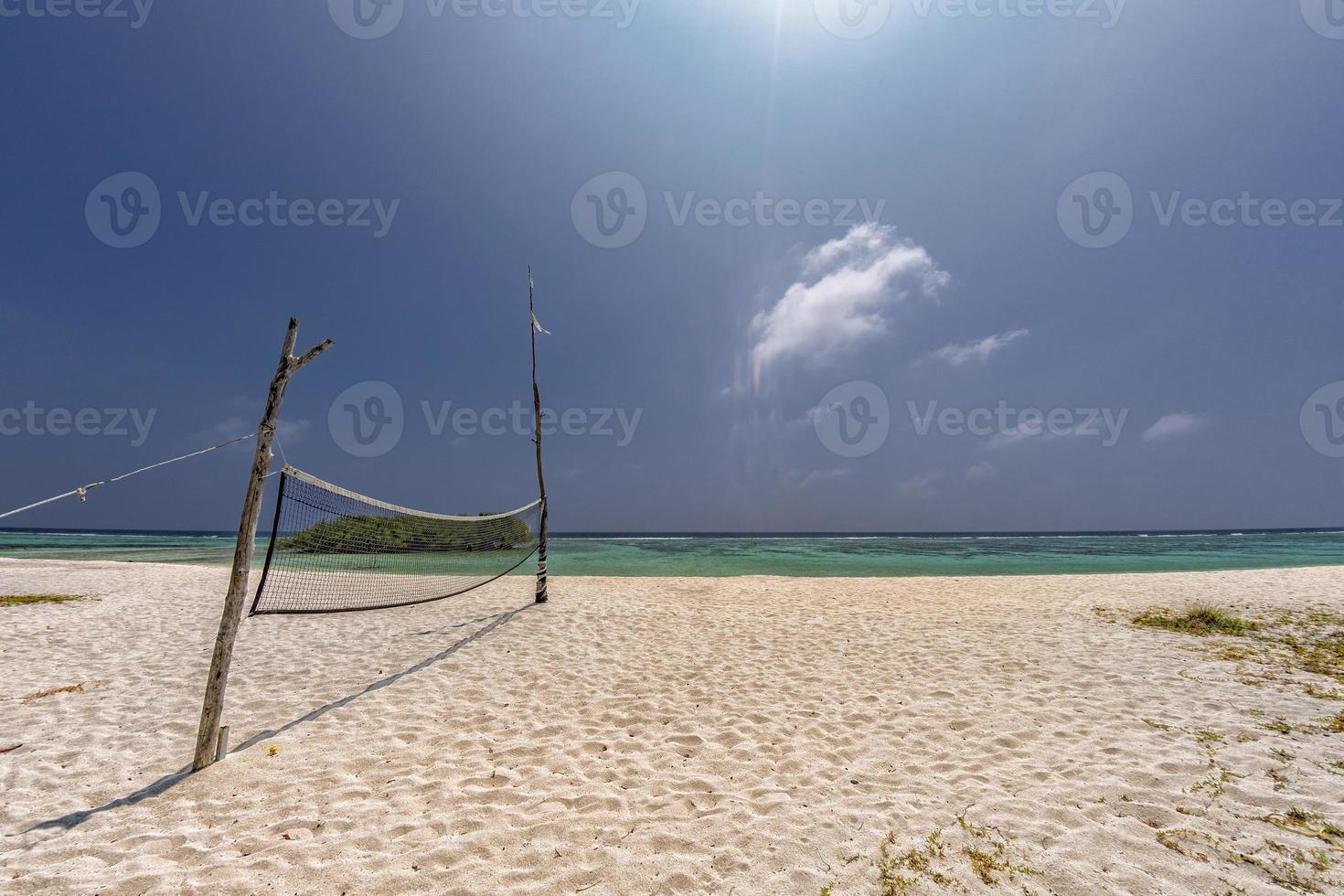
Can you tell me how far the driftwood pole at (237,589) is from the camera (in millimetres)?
4309

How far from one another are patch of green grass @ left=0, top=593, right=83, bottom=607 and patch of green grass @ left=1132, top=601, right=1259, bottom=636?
80.1 feet

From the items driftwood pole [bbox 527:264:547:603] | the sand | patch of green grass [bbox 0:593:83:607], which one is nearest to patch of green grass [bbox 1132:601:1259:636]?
the sand

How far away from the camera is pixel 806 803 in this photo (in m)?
3.83

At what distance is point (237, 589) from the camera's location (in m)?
4.34

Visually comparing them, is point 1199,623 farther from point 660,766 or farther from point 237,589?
point 237,589

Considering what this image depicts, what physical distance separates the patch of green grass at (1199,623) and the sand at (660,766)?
4.53 ft

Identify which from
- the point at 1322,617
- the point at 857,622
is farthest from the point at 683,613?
the point at 1322,617

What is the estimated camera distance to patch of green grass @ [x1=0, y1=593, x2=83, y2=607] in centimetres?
1108

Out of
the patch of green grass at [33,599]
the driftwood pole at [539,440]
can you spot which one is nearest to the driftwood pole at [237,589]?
the driftwood pole at [539,440]

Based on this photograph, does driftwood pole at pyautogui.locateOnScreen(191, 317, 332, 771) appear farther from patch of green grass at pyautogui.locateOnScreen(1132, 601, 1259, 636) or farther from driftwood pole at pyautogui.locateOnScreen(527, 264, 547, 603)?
patch of green grass at pyautogui.locateOnScreen(1132, 601, 1259, 636)

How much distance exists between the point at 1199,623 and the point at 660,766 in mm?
12002

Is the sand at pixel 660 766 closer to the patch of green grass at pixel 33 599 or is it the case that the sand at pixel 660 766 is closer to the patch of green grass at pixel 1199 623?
the patch of green grass at pixel 1199 623

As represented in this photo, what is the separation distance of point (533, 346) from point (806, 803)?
10.7 metres

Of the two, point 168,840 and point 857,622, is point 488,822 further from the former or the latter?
point 857,622
